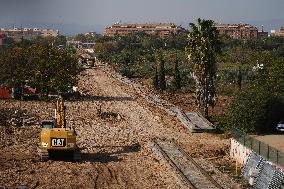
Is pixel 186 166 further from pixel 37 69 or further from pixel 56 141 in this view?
pixel 37 69

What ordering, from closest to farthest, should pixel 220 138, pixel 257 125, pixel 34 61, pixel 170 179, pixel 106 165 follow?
1. pixel 170 179
2. pixel 106 165
3. pixel 257 125
4. pixel 220 138
5. pixel 34 61

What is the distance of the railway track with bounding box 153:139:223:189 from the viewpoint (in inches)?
871

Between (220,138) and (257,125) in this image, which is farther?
(220,138)

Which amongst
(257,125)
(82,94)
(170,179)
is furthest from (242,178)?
(82,94)

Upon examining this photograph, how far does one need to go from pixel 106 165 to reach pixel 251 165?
700cm

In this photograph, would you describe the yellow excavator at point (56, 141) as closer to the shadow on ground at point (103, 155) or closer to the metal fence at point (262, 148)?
the shadow on ground at point (103, 155)

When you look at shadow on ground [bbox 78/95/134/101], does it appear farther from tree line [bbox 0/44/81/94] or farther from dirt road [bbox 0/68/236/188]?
tree line [bbox 0/44/81/94]

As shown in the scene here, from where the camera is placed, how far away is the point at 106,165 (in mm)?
25672

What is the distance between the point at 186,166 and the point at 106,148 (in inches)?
241

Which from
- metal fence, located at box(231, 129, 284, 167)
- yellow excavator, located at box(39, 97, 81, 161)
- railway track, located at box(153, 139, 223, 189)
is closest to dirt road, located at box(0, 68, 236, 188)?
railway track, located at box(153, 139, 223, 189)

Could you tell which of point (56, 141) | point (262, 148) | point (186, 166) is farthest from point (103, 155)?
point (262, 148)

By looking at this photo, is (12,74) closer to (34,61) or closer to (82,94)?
(34,61)

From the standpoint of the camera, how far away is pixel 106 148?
2997 cm

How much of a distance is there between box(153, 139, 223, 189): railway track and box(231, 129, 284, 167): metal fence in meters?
2.57
